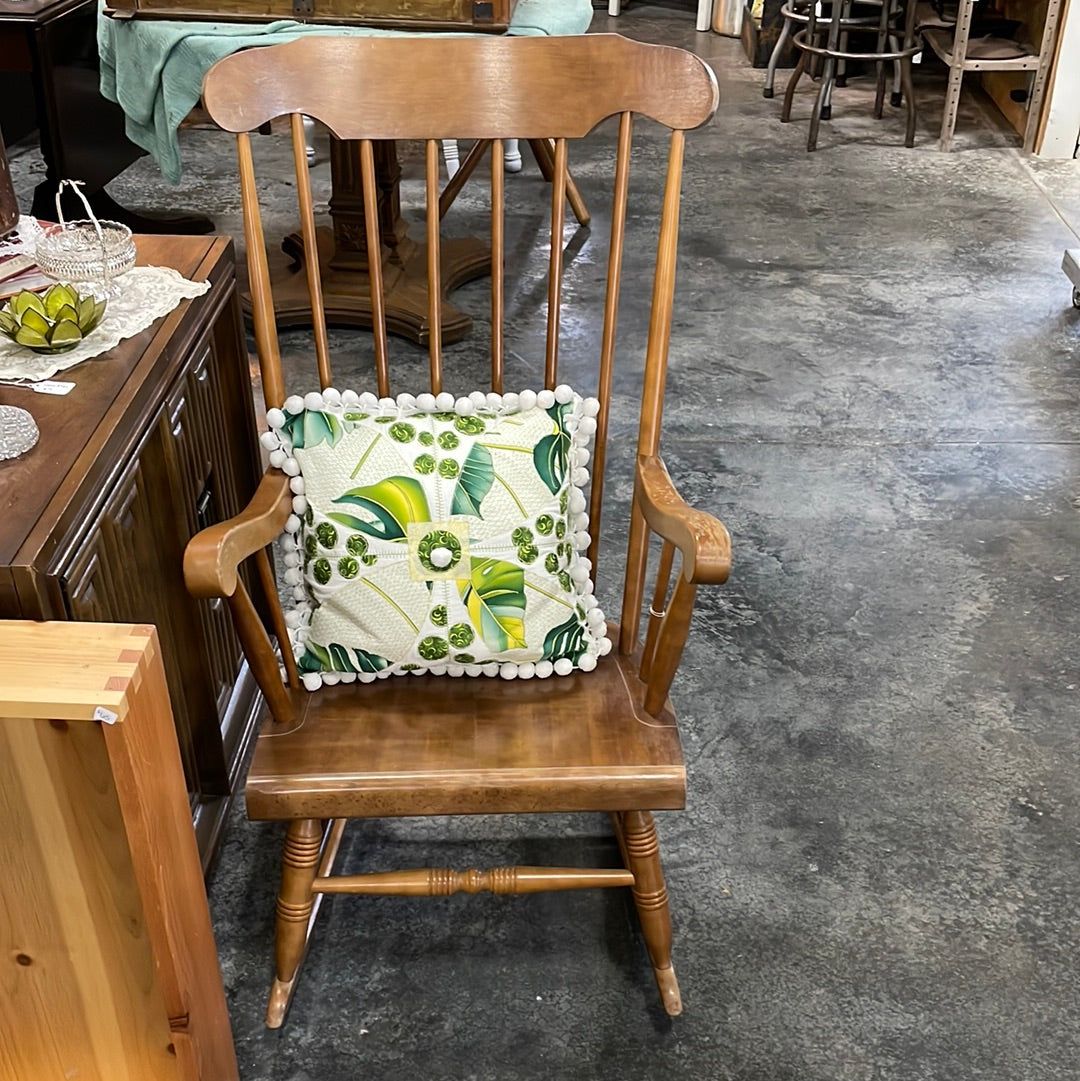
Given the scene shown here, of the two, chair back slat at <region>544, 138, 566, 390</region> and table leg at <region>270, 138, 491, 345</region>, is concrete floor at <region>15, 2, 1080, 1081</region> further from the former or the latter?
chair back slat at <region>544, 138, 566, 390</region>

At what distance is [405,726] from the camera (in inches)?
56.6

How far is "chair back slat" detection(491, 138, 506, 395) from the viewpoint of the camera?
1499mm

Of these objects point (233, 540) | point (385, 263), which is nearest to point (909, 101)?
point (385, 263)

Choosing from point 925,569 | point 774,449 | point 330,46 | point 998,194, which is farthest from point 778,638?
point 998,194

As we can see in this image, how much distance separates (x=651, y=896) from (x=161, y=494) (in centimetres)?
75

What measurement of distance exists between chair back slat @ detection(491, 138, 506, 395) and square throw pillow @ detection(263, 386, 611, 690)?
0.09 m

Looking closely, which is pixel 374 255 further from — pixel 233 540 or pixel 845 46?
pixel 845 46

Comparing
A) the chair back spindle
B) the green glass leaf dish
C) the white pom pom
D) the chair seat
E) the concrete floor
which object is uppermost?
the chair back spindle

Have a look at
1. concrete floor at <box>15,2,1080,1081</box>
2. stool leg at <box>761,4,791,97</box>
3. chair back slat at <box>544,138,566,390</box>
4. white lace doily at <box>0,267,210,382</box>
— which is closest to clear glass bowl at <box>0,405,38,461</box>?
white lace doily at <box>0,267,210,382</box>

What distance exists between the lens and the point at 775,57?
17.5 ft

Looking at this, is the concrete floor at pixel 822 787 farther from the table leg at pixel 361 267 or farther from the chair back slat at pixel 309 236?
the chair back slat at pixel 309 236

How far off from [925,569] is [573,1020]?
125 centimetres

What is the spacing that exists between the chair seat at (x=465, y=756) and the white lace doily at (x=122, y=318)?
461 millimetres

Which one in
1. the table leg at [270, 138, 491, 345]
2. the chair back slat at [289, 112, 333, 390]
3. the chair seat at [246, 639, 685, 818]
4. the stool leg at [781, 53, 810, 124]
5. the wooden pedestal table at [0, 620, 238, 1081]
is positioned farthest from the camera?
the stool leg at [781, 53, 810, 124]
